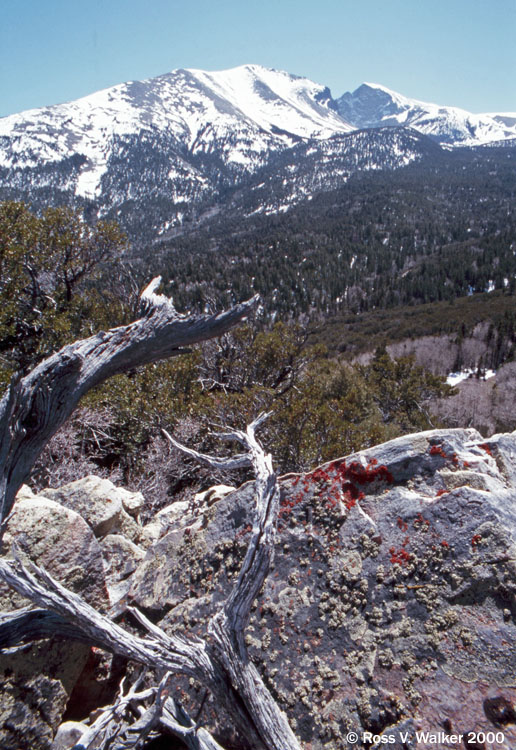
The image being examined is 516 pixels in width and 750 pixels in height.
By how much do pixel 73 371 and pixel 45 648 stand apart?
247 centimetres

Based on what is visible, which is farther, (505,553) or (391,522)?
(391,522)

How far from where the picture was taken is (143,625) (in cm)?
293

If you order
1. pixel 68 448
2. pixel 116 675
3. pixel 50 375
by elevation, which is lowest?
pixel 116 675

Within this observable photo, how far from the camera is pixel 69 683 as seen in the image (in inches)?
132

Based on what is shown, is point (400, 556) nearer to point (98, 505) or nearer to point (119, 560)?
point (119, 560)

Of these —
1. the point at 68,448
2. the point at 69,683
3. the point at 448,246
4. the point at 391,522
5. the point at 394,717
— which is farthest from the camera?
the point at 448,246

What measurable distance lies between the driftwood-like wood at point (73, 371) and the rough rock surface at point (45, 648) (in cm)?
42

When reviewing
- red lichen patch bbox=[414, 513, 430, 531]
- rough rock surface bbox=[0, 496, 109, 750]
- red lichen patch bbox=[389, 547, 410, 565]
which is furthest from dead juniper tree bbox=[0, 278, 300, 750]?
red lichen patch bbox=[414, 513, 430, 531]

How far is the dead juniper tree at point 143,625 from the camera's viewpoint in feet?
8.73

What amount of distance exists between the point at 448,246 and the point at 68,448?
7664 inches

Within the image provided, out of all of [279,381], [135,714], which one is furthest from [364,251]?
[135,714]

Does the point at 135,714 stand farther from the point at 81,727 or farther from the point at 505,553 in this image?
the point at 505,553

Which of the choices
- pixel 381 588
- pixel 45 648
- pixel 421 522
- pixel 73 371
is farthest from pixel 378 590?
pixel 73 371

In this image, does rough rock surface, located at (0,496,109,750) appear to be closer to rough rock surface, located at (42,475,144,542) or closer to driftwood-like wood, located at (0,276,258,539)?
driftwood-like wood, located at (0,276,258,539)
